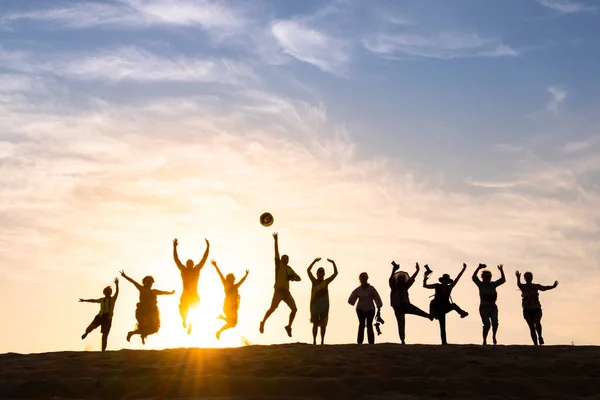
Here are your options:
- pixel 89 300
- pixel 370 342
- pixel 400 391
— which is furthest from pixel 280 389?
pixel 89 300

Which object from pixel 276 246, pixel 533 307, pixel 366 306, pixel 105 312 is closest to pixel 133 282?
pixel 105 312

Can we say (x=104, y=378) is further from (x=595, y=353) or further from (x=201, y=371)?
(x=595, y=353)

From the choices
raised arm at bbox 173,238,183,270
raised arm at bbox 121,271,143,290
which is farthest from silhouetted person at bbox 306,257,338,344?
raised arm at bbox 121,271,143,290

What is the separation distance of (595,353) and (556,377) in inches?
111

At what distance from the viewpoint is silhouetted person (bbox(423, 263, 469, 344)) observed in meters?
16.5

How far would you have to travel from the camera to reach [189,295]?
16688mm

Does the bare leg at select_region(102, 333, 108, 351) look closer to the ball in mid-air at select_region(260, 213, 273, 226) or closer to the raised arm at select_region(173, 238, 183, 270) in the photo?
the raised arm at select_region(173, 238, 183, 270)

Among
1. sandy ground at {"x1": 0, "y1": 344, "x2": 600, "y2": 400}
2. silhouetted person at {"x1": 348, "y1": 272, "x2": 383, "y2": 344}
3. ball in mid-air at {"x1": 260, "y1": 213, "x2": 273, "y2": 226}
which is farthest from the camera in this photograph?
ball in mid-air at {"x1": 260, "y1": 213, "x2": 273, "y2": 226}

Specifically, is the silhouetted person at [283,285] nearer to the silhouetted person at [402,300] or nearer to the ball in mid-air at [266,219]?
the ball in mid-air at [266,219]

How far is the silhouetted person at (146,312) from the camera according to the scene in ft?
54.2

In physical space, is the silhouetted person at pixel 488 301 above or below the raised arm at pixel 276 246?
below

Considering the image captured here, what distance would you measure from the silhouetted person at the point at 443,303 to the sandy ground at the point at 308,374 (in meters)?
2.96

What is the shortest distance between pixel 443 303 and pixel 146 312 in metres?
6.33

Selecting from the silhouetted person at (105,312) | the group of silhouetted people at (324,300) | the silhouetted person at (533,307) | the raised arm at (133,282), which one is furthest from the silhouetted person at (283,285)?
the silhouetted person at (533,307)
